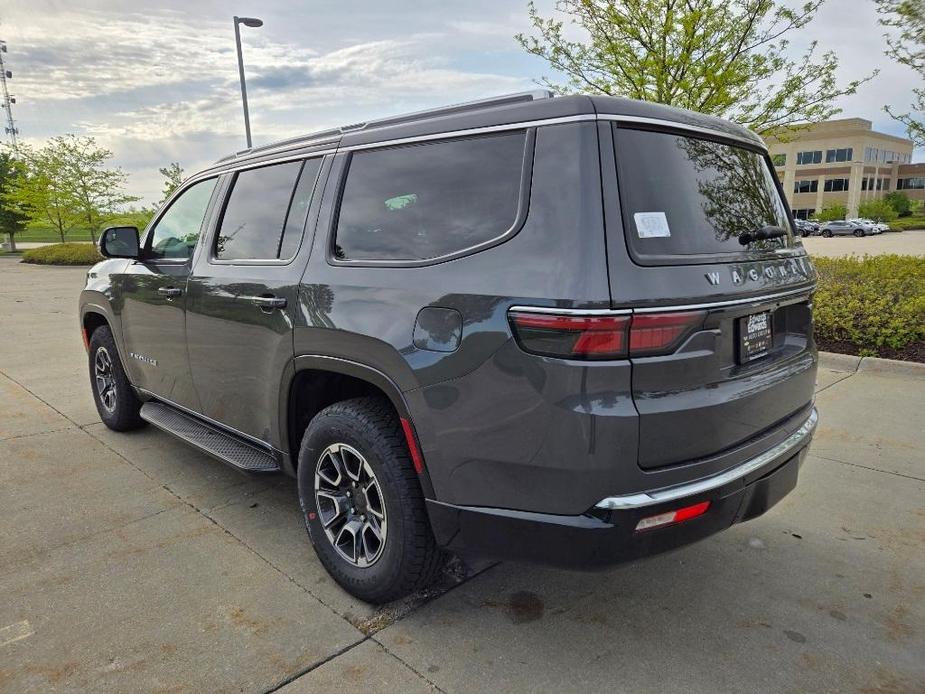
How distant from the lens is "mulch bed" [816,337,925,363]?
21.1 ft

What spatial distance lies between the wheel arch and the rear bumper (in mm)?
506

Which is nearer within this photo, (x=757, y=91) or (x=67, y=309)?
(x=757, y=91)

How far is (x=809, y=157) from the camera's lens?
85.4m

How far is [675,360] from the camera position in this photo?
2.03 m

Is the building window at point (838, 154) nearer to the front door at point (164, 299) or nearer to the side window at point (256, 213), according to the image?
the front door at point (164, 299)

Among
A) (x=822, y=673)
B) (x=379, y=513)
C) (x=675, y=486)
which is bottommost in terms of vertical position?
(x=822, y=673)

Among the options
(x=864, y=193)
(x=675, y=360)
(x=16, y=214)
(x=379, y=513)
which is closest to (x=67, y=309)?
(x=379, y=513)

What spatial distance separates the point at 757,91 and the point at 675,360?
9815mm

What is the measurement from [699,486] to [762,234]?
3.41ft

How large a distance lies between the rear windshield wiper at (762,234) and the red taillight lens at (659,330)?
0.56m

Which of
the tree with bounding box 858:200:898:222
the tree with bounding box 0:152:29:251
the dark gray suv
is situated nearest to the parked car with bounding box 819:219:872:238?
the tree with bounding box 858:200:898:222

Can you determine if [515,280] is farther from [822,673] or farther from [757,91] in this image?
[757,91]

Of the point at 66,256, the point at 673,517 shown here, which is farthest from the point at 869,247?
the point at 673,517

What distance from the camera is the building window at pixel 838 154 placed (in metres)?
82.2
